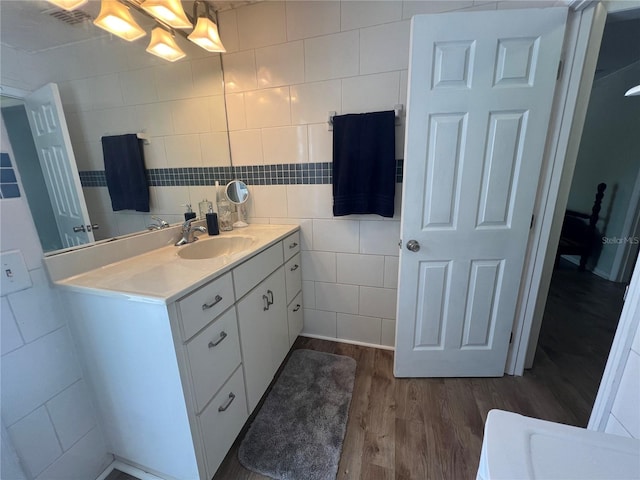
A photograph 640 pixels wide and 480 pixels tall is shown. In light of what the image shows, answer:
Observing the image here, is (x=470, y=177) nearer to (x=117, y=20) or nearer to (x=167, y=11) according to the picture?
(x=167, y=11)

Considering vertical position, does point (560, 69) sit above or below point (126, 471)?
above

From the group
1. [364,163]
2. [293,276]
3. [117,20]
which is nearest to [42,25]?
[117,20]

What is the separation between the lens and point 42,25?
0.93m

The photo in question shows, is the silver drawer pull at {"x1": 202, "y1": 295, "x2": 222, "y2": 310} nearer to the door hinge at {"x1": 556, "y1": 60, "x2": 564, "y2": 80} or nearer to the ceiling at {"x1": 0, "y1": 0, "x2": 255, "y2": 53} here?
the ceiling at {"x1": 0, "y1": 0, "x2": 255, "y2": 53}

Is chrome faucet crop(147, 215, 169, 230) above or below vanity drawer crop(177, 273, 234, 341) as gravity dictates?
above

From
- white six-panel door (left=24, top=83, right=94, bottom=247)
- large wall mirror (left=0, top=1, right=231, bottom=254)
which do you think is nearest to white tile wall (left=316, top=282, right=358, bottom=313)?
large wall mirror (left=0, top=1, right=231, bottom=254)

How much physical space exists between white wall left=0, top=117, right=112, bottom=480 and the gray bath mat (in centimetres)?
68

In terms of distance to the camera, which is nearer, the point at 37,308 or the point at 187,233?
the point at 37,308

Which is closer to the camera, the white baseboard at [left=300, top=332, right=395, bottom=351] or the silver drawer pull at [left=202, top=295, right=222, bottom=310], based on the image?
the silver drawer pull at [left=202, top=295, right=222, bottom=310]

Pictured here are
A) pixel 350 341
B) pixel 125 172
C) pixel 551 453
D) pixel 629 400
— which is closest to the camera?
pixel 551 453

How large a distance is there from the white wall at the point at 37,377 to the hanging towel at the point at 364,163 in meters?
1.39

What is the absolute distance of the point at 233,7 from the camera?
160 cm

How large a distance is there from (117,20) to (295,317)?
184 cm

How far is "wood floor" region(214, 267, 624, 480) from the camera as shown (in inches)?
44.1
